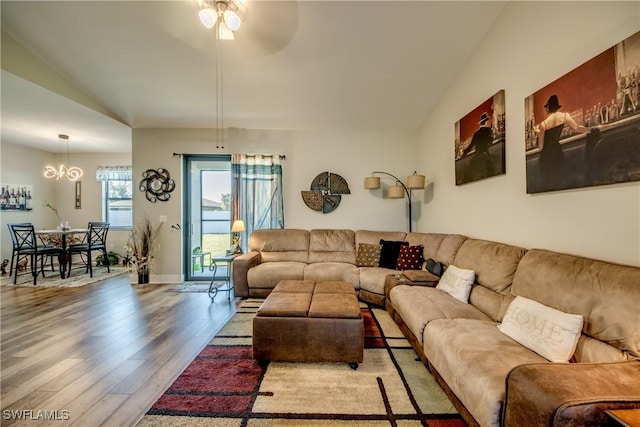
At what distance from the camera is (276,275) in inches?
144

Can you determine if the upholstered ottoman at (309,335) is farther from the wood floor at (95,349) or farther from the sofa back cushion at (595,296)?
the sofa back cushion at (595,296)

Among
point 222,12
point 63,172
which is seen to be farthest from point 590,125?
point 63,172

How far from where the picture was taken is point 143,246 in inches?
180

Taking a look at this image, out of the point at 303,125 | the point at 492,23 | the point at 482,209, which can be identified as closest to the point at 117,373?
the point at 482,209

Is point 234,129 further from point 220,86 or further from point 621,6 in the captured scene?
point 621,6

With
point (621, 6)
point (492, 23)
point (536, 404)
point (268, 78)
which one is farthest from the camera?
point (268, 78)

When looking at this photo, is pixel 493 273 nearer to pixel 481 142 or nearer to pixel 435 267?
pixel 435 267

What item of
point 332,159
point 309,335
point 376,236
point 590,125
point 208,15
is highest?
point 208,15

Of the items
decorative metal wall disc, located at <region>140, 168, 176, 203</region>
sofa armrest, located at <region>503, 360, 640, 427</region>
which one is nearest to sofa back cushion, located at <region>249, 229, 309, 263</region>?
decorative metal wall disc, located at <region>140, 168, 176, 203</region>

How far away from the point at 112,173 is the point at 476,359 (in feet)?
25.3

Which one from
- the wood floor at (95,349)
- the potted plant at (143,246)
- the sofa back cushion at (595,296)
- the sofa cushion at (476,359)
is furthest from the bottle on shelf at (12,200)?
the sofa back cushion at (595,296)

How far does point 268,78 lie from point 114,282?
437 centimetres

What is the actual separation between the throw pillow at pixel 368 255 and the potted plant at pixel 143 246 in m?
3.57

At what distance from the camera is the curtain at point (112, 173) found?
245 inches
